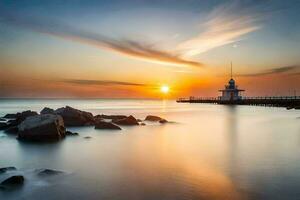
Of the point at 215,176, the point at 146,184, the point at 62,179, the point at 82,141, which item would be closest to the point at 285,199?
the point at 215,176

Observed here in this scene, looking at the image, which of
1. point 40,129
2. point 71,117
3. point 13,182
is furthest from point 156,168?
point 71,117

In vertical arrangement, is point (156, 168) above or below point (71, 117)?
below

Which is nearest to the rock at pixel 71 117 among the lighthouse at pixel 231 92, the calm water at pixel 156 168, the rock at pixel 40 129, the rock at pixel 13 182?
the calm water at pixel 156 168

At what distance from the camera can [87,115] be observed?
3166 cm

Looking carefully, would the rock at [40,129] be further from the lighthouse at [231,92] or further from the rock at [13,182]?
the lighthouse at [231,92]

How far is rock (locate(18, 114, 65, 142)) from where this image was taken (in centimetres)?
1942

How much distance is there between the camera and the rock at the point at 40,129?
19.4 metres

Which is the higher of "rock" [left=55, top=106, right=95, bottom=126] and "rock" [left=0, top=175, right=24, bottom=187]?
"rock" [left=55, top=106, right=95, bottom=126]

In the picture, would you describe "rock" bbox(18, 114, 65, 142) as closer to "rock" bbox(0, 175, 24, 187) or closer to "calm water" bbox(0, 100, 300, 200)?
"calm water" bbox(0, 100, 300, 200)

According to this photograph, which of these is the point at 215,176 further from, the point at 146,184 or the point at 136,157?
the point at 136,157

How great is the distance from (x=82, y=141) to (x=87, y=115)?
11.3m

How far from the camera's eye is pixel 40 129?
19.4 m

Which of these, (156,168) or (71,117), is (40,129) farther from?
(156,168)

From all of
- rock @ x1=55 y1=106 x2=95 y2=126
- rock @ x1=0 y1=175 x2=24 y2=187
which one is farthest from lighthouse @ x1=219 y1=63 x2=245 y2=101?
rock @ x1=0 y1=175 x2=24 y2=187
